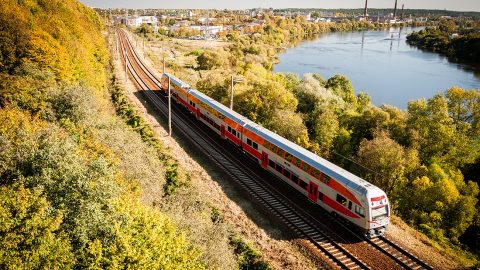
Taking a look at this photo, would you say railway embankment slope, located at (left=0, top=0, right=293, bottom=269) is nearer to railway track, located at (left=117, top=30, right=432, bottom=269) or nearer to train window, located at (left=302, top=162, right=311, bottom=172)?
railway track, located at (left=117, top=30, right=432, bottom=269)

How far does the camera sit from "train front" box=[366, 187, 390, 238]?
1995cm

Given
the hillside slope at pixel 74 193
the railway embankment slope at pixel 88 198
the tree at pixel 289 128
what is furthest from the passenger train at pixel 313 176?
the hillside slope at pixel 74 193

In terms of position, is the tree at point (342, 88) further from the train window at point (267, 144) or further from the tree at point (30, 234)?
the tree at point (30, 234)

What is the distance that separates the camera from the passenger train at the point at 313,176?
66.5 ft

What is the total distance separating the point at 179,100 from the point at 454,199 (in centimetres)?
3254

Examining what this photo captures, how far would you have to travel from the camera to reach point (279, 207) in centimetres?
2434

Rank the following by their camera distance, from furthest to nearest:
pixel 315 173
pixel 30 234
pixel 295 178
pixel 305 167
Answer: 1. pixel 295 178
2. pixel 305 167
3. pixel 315 173
4. pixel 30 234

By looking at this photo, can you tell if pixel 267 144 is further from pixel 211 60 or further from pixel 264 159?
pixel 211 60

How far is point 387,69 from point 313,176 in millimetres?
84809

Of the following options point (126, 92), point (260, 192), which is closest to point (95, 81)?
point (126, 92)

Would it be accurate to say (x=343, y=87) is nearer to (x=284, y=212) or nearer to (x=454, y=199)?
(x=454, y=199)

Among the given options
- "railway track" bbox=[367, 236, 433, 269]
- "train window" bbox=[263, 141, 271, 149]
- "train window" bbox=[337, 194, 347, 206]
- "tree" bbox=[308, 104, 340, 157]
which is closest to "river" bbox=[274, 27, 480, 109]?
"tree" bbox=[308, 104, 340, 157]

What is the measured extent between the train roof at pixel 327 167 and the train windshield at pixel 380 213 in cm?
111

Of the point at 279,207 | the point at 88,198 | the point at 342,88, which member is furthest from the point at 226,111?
the point at 342,88
